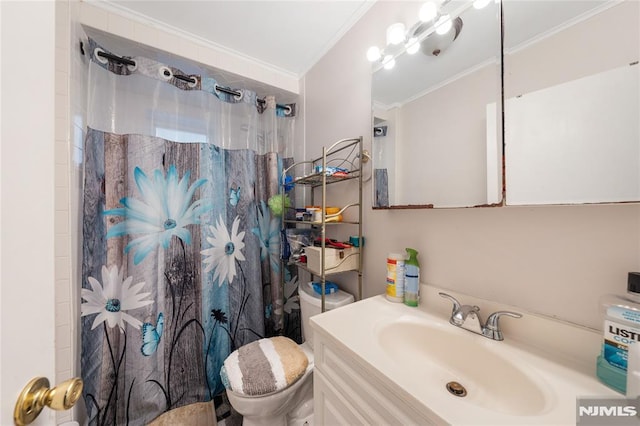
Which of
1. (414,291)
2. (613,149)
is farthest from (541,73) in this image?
(414,291)

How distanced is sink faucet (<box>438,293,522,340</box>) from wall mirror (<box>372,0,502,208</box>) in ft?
1.08

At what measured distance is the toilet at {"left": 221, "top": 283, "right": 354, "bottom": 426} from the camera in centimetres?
90

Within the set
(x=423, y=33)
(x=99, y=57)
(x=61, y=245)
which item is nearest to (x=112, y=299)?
(x=61, y=245)

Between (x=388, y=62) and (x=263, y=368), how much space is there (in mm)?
1490

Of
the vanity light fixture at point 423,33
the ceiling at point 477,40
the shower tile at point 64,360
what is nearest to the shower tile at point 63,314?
the shower tile at point 64,360

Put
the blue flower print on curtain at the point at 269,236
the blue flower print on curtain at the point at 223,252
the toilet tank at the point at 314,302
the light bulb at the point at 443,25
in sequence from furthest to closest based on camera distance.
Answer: the blue flower print on curtain at the point at 269,236, the blue flower print on curtain at the point at 223,252, the toilet tank at the point at 314,302, the light bulb at the point at 443,25

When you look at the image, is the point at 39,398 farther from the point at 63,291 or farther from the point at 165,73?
the point at 165,73

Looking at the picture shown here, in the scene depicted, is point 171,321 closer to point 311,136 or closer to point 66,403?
point 66,403

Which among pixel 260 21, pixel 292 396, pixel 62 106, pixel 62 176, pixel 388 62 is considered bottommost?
pixel 292 396

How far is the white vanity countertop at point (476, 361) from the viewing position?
436mm

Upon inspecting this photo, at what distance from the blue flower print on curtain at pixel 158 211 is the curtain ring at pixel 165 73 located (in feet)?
1.64

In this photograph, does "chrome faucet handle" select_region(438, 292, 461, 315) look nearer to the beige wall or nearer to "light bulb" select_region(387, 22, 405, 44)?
the beige wall

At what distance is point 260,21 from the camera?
3.96 feet

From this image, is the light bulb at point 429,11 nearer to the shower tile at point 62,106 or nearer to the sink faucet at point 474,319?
the sink faucet at point 474,319
